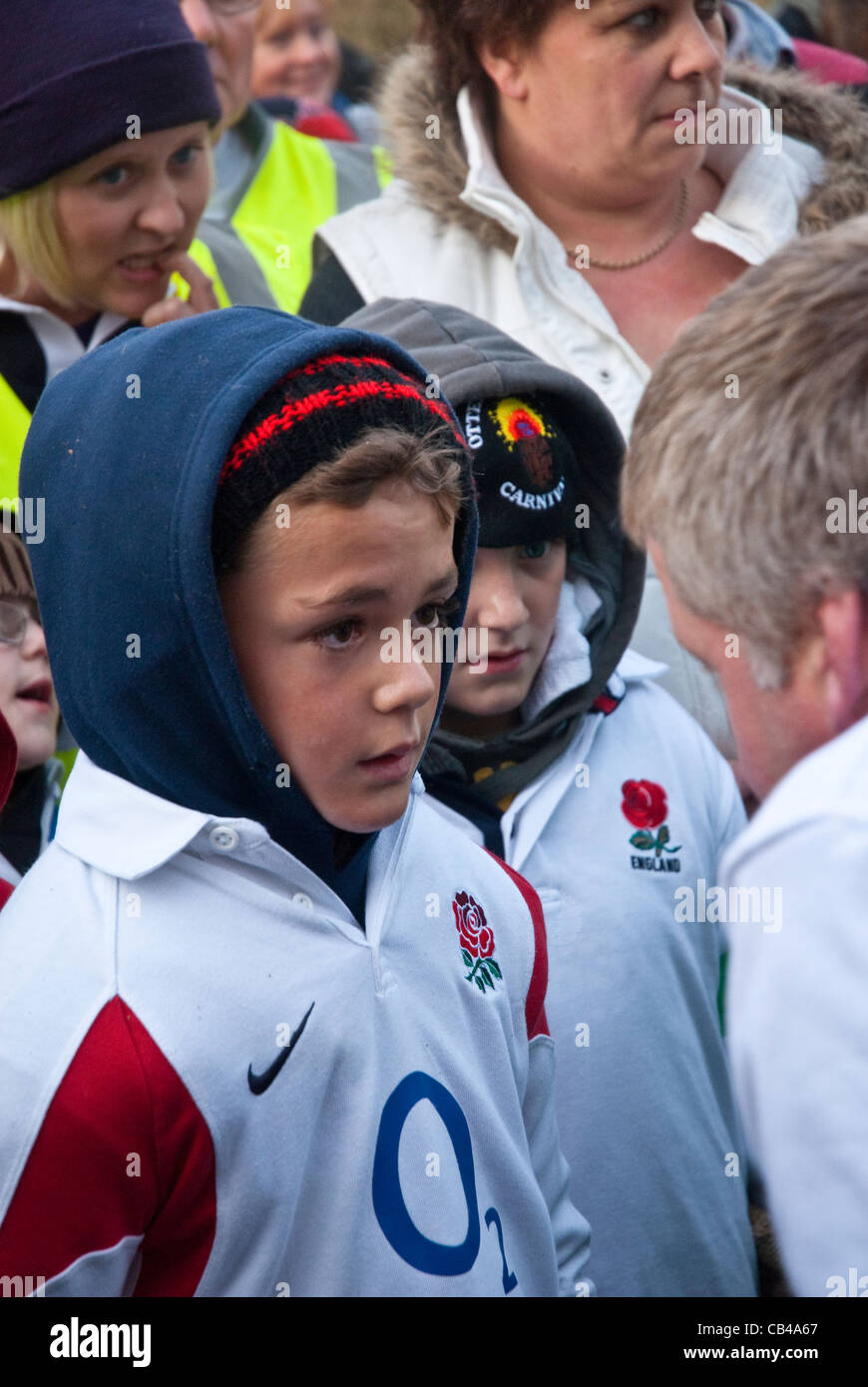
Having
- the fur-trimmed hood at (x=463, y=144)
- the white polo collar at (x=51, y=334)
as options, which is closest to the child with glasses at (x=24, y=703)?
the white polo collar at (x=51, y=334)

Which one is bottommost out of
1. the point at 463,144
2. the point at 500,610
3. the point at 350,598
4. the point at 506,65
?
the point at 500,610

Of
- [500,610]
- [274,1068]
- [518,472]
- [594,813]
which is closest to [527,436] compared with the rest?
[518,472]

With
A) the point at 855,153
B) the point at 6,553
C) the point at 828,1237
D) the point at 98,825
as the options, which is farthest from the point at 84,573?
the point at 855,153

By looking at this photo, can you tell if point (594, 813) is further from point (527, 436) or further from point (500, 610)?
point (527, 436)

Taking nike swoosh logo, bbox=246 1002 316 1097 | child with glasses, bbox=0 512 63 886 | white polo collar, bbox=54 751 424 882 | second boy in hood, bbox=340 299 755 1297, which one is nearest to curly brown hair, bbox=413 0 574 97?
second boy in hood, bbox=340 299 755 1297

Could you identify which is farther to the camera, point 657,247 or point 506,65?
point 657,247

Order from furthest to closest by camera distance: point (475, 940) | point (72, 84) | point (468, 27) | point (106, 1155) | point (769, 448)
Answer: point (468, 27), point (72, 84), point (475, 940), point (106, 1155), point (769, 448)

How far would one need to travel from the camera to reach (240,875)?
1735 mm

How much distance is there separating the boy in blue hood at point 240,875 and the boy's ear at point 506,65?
4.86 feet

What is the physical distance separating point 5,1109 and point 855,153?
2698 millimetres

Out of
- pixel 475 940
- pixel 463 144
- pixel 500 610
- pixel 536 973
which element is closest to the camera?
pixel 475 940

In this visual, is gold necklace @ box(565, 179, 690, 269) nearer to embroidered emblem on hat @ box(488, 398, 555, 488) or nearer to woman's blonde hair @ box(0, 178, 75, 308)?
embroidered emblem on hat @ box(488, 398, 555, 488)

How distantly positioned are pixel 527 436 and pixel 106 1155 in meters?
1.43

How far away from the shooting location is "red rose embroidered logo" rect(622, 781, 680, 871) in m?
2.52
